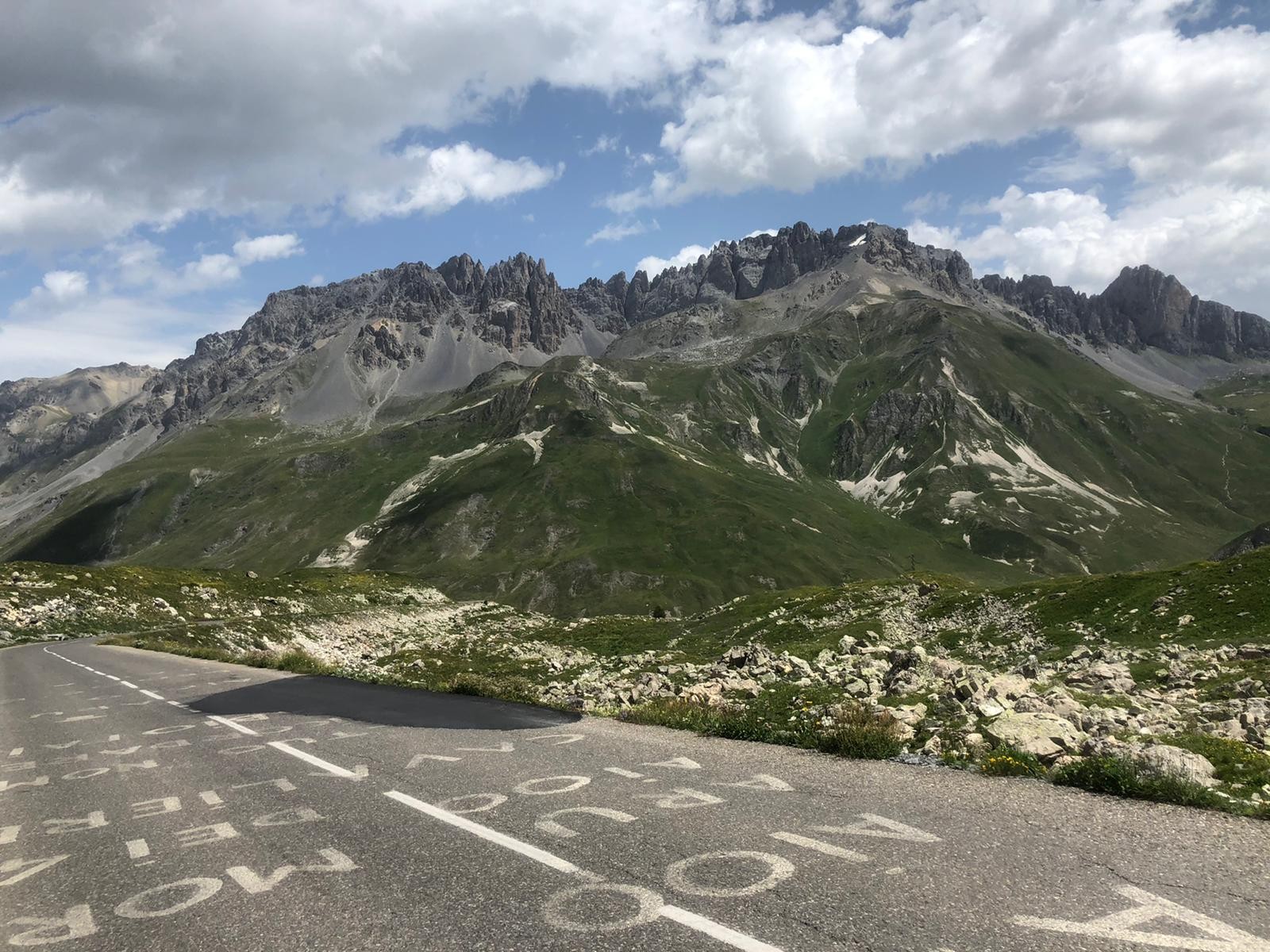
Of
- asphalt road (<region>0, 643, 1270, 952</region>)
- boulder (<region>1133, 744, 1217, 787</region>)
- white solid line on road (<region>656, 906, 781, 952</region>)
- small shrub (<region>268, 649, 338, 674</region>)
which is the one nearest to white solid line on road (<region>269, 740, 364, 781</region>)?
asphalt road (<region>0, 643, 1270, 952</region>)

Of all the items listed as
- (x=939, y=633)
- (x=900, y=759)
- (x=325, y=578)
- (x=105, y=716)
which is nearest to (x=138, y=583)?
(x=325, y=578)

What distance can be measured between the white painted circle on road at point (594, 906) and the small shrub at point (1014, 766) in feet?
24.9

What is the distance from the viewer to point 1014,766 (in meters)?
12.0

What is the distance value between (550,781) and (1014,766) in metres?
8.04

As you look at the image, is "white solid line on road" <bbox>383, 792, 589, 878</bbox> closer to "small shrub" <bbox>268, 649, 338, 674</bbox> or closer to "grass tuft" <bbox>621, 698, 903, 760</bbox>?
"grass tuft" <bbox>621, 698, 903, 760</bbox>

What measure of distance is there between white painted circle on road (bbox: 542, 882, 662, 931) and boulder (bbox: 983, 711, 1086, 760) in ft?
27.9

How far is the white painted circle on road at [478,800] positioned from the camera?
10759mm

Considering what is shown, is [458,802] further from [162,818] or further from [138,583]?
[138,583]

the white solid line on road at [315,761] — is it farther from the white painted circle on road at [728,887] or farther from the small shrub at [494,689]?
the white painted circle on road at [728,887]

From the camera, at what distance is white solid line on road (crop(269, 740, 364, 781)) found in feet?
44.4

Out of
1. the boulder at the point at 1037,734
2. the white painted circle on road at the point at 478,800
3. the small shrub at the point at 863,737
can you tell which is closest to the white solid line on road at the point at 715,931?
the white painted circle on road at the point at 478,800

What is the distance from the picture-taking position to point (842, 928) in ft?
21.3

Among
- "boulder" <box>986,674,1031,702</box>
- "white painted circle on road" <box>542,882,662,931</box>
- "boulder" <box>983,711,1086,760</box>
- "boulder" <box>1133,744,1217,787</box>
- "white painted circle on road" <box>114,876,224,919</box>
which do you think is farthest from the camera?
"boulder" <box>986,674,1031,702</box>

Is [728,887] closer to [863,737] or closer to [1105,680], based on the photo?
[863,737]
